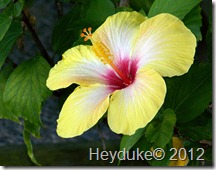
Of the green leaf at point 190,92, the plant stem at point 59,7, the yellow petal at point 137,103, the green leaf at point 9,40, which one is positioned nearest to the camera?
the yellow petal at point 137,103

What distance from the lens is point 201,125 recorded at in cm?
66

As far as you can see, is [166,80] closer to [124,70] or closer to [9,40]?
[124,70]

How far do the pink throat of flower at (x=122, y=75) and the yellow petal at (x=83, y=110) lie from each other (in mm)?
13

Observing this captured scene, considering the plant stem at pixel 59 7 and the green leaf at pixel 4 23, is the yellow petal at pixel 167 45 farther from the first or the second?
the plant stem at pixel 59 7

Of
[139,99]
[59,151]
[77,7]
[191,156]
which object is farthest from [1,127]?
[139,99]

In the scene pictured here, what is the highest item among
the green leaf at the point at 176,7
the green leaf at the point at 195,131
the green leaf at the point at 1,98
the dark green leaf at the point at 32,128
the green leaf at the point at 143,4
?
the green leaf at the point at 176,7

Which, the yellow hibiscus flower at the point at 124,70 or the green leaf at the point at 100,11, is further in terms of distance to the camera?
the green leaf at the point at 100,11

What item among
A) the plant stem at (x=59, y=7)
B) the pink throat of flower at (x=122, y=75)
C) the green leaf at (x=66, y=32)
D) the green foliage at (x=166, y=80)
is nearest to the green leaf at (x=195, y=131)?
the green foliage at (x=166, y=80)

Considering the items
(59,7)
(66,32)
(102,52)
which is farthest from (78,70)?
(59,7)

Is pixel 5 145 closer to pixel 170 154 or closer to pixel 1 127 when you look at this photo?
pixel 1 127

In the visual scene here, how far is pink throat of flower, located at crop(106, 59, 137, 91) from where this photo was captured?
1.82 ft

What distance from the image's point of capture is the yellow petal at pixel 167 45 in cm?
49

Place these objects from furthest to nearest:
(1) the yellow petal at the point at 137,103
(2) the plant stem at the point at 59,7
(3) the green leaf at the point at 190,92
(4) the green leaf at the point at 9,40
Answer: (2) the plant stem at the point at 59,7
(4) the green leaf at the point at 9,40
(3) the green leaf at the point at 190,92
(1) the yellow petal at the point at 137,103

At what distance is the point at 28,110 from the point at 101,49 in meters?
0.22
